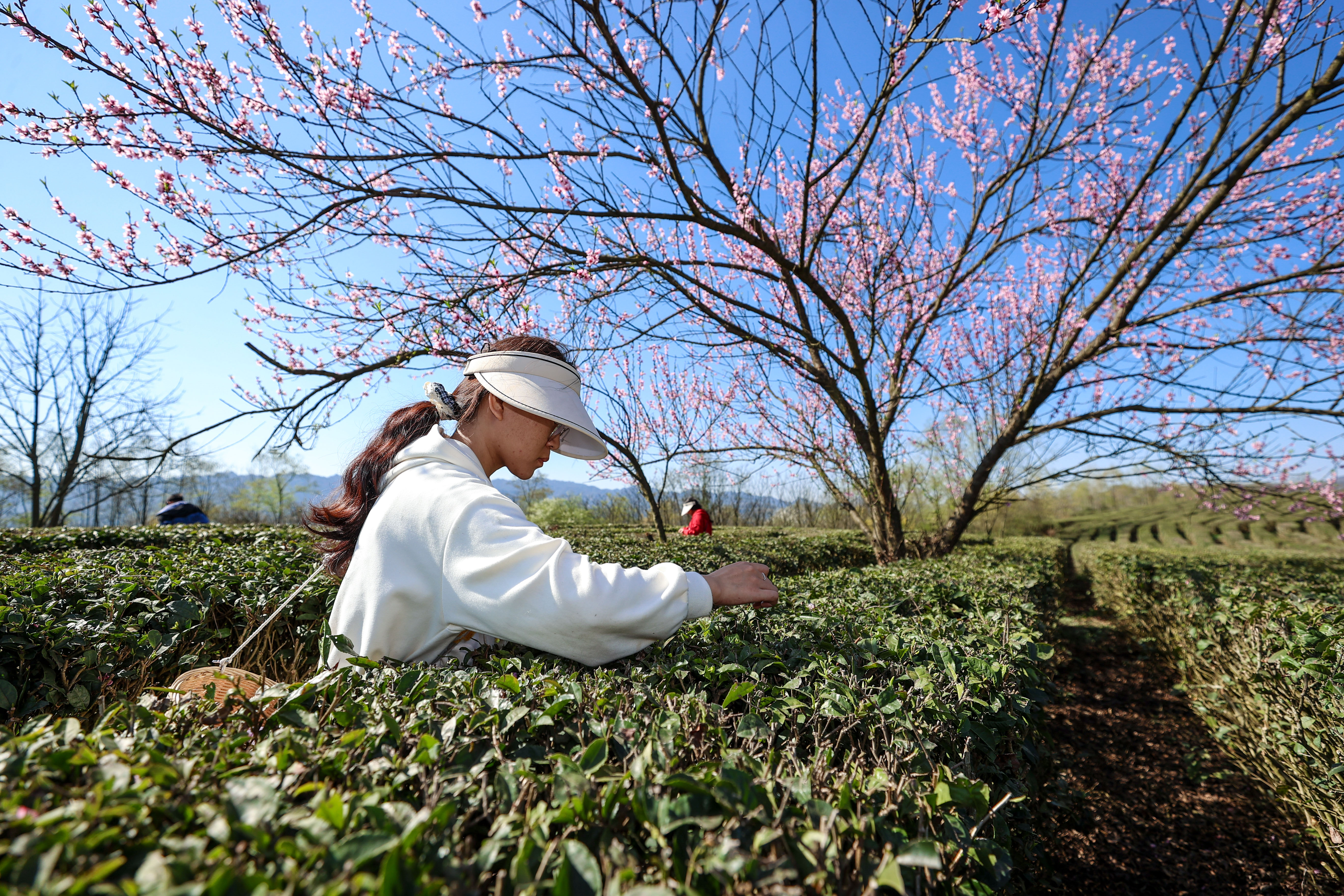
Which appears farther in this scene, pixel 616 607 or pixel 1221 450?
pixel 1221 450

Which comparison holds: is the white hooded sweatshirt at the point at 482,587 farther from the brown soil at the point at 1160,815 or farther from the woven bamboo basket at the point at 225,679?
the brown soil at the point at 1160,815

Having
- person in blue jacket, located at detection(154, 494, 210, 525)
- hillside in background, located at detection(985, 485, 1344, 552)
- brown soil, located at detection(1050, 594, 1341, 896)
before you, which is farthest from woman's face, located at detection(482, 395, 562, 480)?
hillside in background, located at detection(985, 485, 1344, 552)

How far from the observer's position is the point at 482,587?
1.49 m

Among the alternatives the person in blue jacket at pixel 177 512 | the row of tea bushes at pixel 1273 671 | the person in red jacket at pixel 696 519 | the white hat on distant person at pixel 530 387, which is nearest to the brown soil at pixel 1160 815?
the row of tea bushes at pixel 1273 671

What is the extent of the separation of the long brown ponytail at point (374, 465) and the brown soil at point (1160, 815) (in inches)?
113

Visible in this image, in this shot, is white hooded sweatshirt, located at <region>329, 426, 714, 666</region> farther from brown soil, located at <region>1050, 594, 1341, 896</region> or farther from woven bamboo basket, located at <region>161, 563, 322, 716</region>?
brown soil, located at <region>1050, 594, 1341, 896</region>

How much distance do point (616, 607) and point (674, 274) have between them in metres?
4.72

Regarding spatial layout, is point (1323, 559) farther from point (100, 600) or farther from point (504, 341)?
point (100, 600)

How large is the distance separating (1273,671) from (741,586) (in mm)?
3135

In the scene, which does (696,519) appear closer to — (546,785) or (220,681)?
(220,681)

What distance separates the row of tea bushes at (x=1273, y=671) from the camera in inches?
94.0

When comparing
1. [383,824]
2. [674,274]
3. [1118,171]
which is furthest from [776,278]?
[383,824]

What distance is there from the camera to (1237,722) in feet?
11.4

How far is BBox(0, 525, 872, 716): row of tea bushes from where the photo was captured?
2266 millimetres
